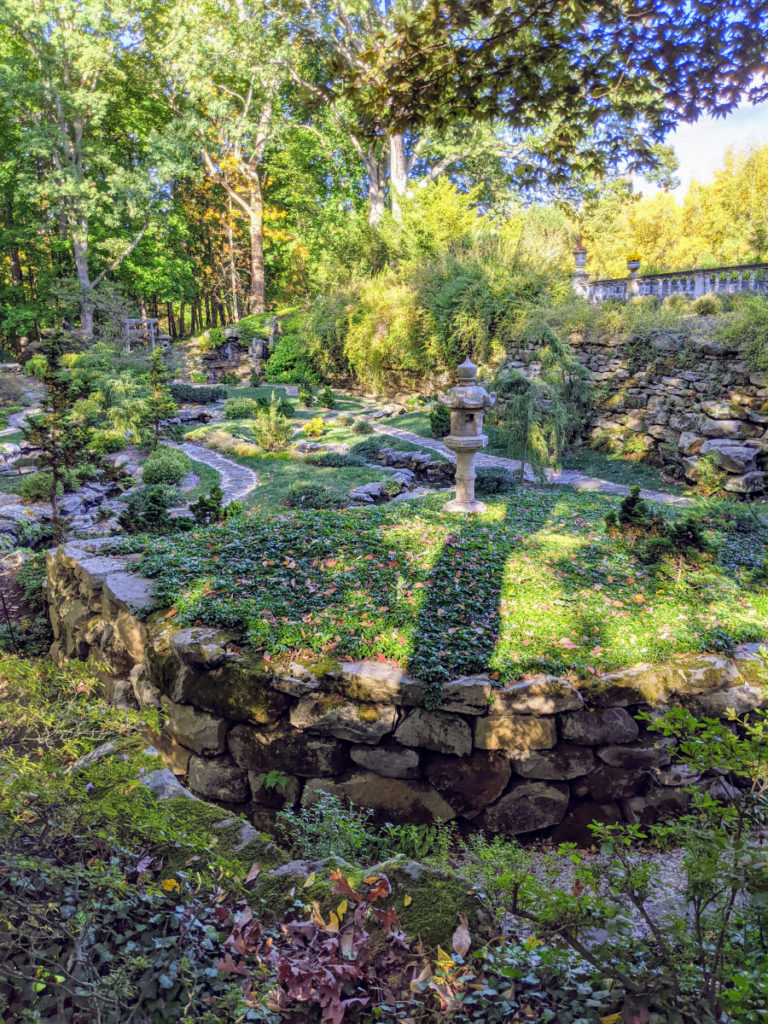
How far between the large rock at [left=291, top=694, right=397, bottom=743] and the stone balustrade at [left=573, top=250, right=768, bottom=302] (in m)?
11.4

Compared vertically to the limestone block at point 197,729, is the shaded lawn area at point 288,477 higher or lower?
higher

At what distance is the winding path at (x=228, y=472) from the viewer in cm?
1025

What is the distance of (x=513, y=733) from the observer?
154 inches

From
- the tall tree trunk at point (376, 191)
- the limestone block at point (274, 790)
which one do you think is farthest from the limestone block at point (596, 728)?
the tall tree trunk at point (376, 191)

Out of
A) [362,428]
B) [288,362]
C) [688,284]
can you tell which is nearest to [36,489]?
[362,428]

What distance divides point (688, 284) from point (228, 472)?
1016 cm

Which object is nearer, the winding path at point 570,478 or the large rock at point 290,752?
the large rock at point 290,752

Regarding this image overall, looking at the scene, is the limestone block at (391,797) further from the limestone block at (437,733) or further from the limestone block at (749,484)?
the limestone block at (749,484)

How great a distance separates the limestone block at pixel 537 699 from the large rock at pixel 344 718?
2.23 feet

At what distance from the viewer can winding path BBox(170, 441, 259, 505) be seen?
33.6ft

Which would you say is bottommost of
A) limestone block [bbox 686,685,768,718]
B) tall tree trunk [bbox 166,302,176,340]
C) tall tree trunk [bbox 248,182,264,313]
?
limestone block [bbox 686,685,768,718]

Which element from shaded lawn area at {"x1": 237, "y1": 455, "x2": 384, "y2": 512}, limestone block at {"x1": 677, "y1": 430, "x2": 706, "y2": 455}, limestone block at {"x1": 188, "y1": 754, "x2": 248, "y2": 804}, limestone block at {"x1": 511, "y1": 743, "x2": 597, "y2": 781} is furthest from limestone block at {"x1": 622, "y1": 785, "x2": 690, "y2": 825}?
limestone block at {"x1": 677, "y1": 430, "x2": 706, "y2": 455}

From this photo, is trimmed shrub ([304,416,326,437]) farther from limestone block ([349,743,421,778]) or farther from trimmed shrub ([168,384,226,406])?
limestone block ([349,743,421,778])

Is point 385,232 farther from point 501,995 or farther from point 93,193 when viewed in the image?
point 501,995
